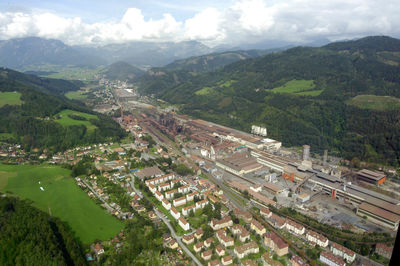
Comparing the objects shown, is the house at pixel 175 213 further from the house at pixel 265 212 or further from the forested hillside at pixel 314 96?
the forested hillside at pixel 314 96

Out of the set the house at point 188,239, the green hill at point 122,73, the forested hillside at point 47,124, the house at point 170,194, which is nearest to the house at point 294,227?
the house at point 188,239

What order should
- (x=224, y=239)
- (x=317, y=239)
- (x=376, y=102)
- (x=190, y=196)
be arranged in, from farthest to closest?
(x=376, y=102) → (x=190, y=196) → (x=317, y=239) → (x=224, y=239)

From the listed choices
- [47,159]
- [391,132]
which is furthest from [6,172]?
[391,132]

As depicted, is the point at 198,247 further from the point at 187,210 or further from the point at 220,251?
the point at 187,210

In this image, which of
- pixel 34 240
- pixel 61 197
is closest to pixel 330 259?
pixel 34 240

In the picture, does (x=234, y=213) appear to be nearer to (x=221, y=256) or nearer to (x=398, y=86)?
(x=221, y=256)

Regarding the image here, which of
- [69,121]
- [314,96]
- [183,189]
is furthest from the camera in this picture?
[314,96]
